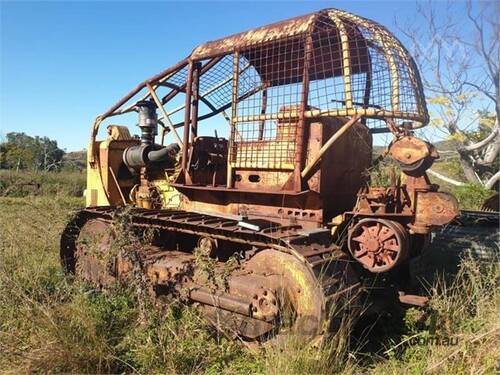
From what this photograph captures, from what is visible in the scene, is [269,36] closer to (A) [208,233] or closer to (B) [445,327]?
(A) [208,233]

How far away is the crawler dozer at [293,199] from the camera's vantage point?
154 inches

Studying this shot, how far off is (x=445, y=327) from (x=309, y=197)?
5.61 ft

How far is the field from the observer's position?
337 centimetres

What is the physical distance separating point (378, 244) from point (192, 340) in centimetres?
187

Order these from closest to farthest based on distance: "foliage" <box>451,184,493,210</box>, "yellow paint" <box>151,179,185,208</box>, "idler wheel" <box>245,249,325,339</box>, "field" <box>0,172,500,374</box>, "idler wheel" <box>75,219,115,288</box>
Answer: "field" <box>0,172,500,374</box> → "idler wheel" <box>245,249,325,339</box> → "idler wheel" <box>75,219,115,288</box> → "yellow paint" <box>151,179,185,208</box> → "foliage" <box>451,184,493,210</box>

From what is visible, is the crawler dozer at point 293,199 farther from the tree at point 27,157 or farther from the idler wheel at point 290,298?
the tree at point 27,157

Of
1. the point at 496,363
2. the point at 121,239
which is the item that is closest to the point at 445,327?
the point at 496,363

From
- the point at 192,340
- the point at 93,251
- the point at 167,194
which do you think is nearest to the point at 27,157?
the point at 167,194

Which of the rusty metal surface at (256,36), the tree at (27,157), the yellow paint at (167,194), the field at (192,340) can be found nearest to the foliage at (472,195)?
the field at (192,340)

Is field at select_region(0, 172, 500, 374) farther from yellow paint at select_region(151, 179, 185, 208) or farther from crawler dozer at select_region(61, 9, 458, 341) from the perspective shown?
yellow paint at select_region(151, 179, 185, 208)

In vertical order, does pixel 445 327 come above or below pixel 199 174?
below

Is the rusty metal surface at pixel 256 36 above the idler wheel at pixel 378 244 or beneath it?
above

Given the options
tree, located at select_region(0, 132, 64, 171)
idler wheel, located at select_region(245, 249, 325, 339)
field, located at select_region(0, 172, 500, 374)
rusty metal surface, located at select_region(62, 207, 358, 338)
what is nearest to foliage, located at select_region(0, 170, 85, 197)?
tree, located at select_region(0, 132, 64, 171)

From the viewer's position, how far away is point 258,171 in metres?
4.83
